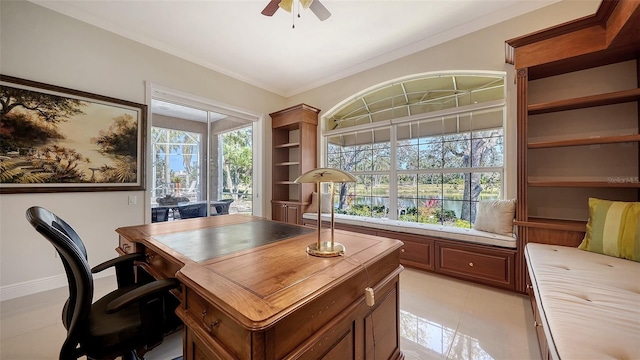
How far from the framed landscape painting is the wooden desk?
6.14ft

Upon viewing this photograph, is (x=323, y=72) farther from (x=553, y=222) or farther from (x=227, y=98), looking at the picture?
(x=553, y=222)

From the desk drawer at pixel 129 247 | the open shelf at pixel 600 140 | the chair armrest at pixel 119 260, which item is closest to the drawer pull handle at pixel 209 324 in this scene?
the chair armrest at pixel 119 260

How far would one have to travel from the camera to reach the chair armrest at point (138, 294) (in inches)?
38.4

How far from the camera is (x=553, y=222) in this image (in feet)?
7.04

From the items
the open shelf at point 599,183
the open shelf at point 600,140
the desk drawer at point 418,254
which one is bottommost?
the desk drawer at point 418,254

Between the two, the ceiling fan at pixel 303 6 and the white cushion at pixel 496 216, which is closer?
the ceiling fan at pixel 303 6

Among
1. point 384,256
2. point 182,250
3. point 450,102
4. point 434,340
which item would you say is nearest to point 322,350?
point 384,256

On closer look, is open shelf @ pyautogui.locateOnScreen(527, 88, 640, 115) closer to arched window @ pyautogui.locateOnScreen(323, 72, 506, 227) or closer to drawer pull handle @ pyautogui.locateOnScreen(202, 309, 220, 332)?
arched window @ pyautogui.locateOnScreen(323, 72, 506, 227)

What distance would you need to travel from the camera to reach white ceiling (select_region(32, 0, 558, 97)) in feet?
8.32

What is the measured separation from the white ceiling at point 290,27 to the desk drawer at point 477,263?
265 cm

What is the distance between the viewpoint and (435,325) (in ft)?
6.19

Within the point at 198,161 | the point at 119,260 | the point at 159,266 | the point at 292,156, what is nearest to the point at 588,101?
the point at 159,266

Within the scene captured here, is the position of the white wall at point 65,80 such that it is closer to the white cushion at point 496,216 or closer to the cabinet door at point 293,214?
the cabinet door at point 293,214

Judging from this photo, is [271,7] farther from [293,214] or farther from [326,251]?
[293,214]
